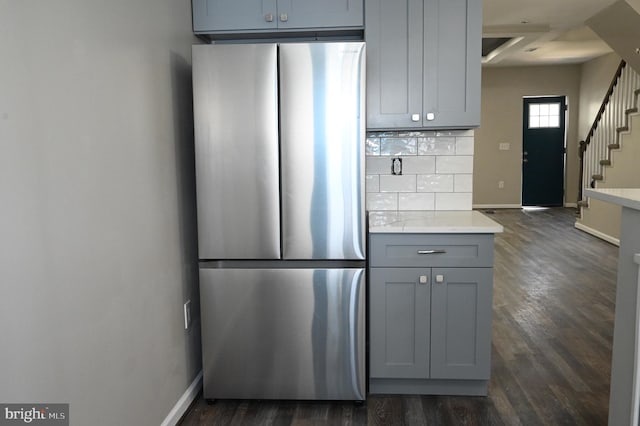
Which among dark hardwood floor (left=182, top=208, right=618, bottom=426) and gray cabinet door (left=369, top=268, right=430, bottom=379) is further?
gray cabinet door (left=369, top=268, right=430, bottom=379)

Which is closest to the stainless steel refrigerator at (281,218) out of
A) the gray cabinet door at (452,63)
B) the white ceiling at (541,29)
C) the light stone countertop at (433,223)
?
the light stone countertop at (433,223)

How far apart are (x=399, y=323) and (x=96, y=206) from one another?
157 centimetres

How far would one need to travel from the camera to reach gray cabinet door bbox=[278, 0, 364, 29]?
277 centimetres

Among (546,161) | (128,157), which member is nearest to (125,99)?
(128,157)

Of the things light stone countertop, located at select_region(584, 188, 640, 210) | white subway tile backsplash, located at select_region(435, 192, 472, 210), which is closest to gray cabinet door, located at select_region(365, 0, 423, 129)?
white subway tile backsplash, located at select_region(435, 192, 472, 210)

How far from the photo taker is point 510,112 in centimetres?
980

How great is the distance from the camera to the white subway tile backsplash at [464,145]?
3.23 m

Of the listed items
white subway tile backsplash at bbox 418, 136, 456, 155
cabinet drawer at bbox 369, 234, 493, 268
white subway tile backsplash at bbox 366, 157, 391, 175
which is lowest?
cabinet drawer at bbox 369, 234, 493, 268

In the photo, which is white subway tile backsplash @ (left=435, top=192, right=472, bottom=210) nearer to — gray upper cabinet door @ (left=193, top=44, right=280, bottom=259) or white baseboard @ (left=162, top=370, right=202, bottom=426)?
gray upper cabinet door @ (left=193, top=44, right=280, bottom=259)

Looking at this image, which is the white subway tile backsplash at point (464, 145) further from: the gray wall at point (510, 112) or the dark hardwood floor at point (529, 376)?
the gray wall at point (510, 112)

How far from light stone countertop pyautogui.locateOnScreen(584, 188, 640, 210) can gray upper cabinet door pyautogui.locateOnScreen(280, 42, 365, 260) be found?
0.99 meters

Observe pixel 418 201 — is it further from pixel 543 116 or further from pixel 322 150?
pixel 543 116

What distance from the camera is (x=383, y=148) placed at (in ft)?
10.7

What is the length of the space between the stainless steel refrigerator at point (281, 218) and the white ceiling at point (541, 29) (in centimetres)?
337
